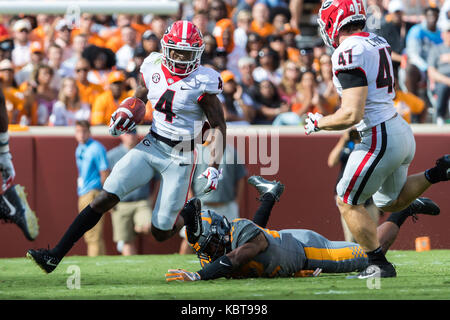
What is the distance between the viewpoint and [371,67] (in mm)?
5301

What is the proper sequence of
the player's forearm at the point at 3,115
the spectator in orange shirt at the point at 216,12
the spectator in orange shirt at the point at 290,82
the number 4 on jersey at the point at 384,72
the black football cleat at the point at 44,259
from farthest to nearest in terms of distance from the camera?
1. the spectator in orange shirt at the point at 216,12
2. the spectator in orange shirt at the point at 290,82
3. the player's forearm at the point at 3,115
4. the black football cleat at the point at 44,259
5. the number 4 on jersey at the point at 384,72

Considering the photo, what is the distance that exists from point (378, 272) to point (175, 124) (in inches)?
70.9

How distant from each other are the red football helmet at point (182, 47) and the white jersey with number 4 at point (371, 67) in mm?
1199

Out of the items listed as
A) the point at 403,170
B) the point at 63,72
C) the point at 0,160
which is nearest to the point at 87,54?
the point at 63,72

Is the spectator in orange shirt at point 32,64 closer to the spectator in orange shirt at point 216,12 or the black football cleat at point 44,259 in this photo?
the spectator in orange shirt at point 216,12

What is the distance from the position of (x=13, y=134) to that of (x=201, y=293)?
193 inches

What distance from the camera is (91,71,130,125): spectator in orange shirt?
32.1ft

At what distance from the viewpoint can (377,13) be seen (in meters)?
11.3

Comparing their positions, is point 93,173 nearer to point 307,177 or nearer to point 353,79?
point 307,177

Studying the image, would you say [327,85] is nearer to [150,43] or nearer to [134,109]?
[150,43]

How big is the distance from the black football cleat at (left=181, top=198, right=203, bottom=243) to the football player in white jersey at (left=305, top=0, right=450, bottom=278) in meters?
0.96

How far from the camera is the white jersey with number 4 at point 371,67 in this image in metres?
5.23

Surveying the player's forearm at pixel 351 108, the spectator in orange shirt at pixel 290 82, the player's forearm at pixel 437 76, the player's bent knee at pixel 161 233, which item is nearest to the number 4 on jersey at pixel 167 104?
the player's bent knee at pixel 161 233

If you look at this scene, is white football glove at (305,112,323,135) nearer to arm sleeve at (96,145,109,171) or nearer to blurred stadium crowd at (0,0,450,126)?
arm sleeve at (96,145,109,171)
